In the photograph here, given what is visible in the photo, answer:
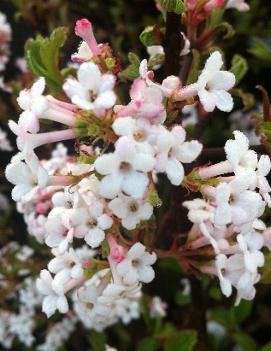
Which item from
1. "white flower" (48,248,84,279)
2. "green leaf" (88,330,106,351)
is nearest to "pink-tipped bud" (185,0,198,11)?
"white flower" (48,248,84,279)

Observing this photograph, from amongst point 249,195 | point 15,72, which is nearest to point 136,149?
point 249,195

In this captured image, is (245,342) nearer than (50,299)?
No

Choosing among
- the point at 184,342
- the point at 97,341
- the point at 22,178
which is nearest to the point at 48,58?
the point at 22,178

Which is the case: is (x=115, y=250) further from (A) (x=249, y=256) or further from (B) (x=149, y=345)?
(B) (x=149, y=345)

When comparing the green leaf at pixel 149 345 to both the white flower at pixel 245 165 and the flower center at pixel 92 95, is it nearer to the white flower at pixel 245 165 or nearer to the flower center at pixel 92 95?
the white flower at pixel 245 165

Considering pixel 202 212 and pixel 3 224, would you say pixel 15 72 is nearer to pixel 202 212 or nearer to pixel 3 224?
pixel 3 224

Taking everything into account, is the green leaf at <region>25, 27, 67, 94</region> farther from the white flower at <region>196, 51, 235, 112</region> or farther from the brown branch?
the white flower at <region>196, 51, 235, 112</region>

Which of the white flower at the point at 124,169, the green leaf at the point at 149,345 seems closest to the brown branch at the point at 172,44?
the white flower at the point at 124,169
